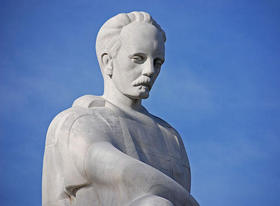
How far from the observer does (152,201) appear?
998 centimetres

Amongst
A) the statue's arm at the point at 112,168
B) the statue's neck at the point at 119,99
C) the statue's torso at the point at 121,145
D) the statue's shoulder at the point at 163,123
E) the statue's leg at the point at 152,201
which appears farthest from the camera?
the statue's shoulder at the point at 163,123

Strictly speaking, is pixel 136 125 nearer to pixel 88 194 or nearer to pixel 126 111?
pixel 126 111

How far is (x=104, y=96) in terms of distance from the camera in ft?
39.9

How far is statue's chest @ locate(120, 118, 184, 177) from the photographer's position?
1137 centimetres

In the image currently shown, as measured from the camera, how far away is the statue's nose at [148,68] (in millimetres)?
11711

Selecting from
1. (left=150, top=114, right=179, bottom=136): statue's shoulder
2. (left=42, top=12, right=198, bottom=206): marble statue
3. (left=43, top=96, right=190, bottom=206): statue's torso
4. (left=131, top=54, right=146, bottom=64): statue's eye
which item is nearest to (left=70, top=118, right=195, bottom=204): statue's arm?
(left=42, top=12, right=198, bottom=206): marble statue

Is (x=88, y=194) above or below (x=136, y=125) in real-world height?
below

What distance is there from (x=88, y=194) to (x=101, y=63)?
7.94 ft

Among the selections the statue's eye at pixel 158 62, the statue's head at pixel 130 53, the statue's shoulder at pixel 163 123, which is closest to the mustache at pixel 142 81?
the statue's head at pixel 130 53

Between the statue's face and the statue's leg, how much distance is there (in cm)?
222

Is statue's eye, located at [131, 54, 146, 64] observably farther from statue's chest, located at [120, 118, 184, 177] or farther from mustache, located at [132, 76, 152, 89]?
statue's chest, located at [120, 118, 184, 177]

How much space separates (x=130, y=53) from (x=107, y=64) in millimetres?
515

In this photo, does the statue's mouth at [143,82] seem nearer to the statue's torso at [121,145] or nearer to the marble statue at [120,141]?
the marble statue at [120,141]

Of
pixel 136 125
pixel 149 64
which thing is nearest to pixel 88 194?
pixel 136 125
